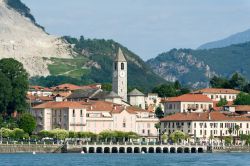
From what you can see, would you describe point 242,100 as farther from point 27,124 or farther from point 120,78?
point 27,124

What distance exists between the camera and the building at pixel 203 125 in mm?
152000

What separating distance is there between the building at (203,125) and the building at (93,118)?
2710mm

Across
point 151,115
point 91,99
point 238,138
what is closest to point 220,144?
point 238,138

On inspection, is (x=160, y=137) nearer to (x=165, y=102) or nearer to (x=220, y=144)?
(x=220, y=144)

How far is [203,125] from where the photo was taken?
152375mm

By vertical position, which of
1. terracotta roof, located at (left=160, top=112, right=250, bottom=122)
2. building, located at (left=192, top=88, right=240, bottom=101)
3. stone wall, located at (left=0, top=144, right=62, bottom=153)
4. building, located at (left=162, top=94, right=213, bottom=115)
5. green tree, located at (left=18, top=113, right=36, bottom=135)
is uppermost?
building, located at (left=192, top=88, right=240, bottom=101)

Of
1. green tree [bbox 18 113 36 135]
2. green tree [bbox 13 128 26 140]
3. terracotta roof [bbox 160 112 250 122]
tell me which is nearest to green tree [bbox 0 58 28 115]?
green tree [bbox 18 113 36 135]

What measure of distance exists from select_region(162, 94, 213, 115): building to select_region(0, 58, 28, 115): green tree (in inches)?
940

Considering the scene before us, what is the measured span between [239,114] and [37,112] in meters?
28.1

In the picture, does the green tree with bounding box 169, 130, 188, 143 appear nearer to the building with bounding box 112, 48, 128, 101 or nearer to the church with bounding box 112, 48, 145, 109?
the church with bounding box 112, 48, 145, 109

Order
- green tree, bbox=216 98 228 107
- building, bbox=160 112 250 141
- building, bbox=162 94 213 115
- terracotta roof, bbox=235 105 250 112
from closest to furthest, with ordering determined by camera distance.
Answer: building, bbox=160 112 250 141 < terracotta roof, bbox=235 105 250 112 < building, bbox=162 94 213 115 < green tree, bbox=216 98 228 107

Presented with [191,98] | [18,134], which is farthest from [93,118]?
[191,98]

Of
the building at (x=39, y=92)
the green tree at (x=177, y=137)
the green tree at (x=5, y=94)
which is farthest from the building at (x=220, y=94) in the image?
the green tree at (x=5, y=94)

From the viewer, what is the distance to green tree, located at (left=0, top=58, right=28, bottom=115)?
15338cm
